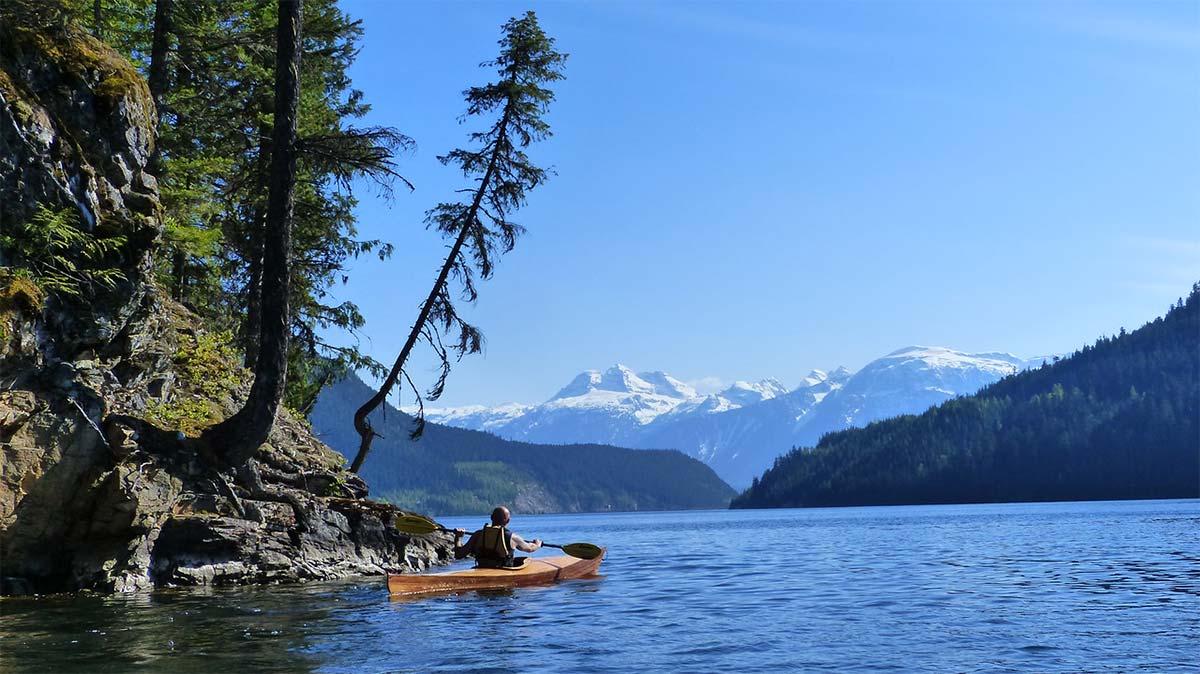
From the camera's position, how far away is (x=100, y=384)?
2005 centimetres

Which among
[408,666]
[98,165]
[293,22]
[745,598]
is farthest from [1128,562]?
[98,165]

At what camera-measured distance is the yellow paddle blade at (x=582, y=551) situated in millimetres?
27625

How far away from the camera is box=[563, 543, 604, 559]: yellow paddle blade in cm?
2762

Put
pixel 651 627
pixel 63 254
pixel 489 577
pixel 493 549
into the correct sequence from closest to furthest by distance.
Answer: pixel 651 627 → pixel 63 254 → pixel 489 577 → pixel 493 549

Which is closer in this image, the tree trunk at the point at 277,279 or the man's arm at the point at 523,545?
the tree trunk at the point at 277,279

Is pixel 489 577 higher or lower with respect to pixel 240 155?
lower

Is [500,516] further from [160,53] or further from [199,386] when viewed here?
[160,53]

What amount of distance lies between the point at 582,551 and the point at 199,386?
10.7m

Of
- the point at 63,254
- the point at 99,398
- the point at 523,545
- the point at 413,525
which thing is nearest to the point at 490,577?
the point at 523,545

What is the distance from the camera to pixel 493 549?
23.3 meters

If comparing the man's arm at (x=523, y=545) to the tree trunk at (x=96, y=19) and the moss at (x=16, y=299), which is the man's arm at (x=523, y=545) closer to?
the moss at (x=16, y=299)

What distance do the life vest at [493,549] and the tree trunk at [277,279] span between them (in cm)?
542

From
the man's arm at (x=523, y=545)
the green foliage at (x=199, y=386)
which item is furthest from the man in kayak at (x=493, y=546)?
the green foliage at (x=199, y=386)

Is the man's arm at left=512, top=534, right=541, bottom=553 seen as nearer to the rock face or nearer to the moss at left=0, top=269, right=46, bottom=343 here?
the rock face
